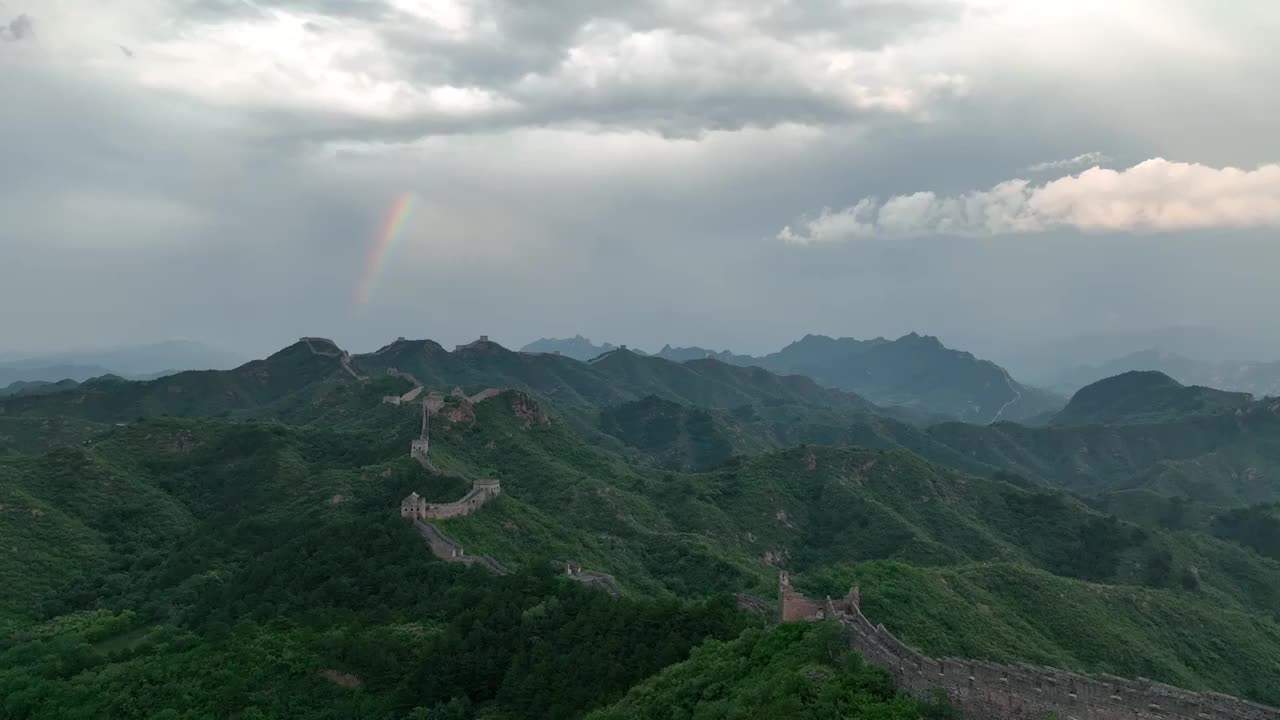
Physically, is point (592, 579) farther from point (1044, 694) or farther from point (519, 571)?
Answer: point (1044, 694)

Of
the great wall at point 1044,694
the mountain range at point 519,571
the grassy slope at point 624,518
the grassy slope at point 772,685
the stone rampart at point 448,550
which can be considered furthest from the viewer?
the grassy slope at point 624,518

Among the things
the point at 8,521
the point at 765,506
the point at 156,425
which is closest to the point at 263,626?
the point at 8,521

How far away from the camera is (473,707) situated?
42688 millimetres

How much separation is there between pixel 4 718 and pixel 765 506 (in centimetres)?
8763

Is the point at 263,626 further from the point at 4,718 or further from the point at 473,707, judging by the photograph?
the point at 473,707

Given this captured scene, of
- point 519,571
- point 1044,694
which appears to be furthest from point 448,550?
point 1044,694

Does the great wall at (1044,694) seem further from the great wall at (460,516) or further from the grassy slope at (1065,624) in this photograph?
the grassy slope at (1065,624)

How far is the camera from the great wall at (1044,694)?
20078mm

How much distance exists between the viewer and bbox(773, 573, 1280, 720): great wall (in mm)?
20078

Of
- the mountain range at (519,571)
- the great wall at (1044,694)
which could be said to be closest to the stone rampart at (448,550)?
the mountain range at (519,571)

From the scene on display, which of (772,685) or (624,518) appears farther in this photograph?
(624,518)

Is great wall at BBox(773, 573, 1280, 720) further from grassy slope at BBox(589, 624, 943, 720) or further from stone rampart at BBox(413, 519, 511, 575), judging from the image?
stone rampart at BBox(413, 519, 511, 575)

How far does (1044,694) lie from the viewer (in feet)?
70.1

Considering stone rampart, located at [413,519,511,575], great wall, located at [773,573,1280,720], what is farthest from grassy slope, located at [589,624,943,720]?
stone rampart, located at [413,519,511,575]
